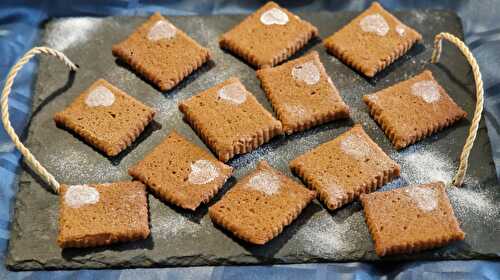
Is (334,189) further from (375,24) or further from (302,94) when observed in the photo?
(375,24)

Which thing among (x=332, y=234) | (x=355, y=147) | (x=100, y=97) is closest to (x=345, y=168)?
(x=355, y=147)

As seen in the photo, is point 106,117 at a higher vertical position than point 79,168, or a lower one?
higher

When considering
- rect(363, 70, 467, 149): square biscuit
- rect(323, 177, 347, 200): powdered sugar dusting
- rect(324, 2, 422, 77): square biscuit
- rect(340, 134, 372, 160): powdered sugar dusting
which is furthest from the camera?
rect(324, 2, 422, 77): square biscuit

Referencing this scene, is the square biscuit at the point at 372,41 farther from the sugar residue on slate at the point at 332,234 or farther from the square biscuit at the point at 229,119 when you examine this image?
the sugar residue on slate at the point at 332,234

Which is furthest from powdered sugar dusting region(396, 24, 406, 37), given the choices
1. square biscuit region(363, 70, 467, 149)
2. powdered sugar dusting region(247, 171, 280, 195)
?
powdered sugar dusting region(247, 171, 280, 195)

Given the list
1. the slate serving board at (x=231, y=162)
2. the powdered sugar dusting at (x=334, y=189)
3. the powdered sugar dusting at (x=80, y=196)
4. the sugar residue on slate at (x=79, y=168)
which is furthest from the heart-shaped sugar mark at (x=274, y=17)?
the powdered sugar dusting at (x=80, y=196)

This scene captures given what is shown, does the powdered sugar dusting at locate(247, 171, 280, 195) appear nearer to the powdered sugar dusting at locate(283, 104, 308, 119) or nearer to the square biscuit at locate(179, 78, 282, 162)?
the square biscuit at locate(179, 78, 282, 162)

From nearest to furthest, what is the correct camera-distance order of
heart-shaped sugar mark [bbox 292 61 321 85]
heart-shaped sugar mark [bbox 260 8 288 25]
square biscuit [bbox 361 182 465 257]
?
square biscuit [bbox 361 182 465 257] → heart-shaped sugar mark [bbox 292 61 321 85] → heart-shaped sugar mark [bbox 260 8 288 25]
